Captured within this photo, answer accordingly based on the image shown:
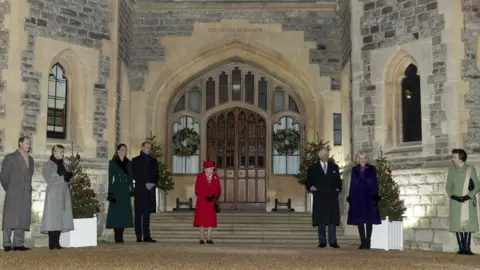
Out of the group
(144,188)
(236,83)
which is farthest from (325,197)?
(236,83)

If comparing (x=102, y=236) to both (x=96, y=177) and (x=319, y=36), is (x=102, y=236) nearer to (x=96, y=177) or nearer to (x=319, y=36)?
(x=96, y=177)

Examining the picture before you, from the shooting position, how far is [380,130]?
43.6 ft

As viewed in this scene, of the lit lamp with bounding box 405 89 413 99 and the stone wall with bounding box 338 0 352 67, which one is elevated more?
the stone wall with bounding box 338 0 352 67

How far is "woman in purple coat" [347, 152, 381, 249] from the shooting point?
35.6 ft

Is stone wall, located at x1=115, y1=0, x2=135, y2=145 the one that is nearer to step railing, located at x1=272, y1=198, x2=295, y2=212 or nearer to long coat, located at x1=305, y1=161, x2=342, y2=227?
step railing, located at x1=272, y1=198, x2=295, y2=212

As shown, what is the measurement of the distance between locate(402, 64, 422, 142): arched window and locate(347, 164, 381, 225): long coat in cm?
251

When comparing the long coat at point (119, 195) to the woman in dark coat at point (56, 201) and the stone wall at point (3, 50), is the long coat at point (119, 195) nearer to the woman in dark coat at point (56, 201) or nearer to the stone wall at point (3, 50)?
the woman in dark coat at point (56, 201)

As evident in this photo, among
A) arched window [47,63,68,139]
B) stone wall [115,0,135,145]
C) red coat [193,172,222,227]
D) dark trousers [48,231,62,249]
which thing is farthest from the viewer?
stone wall [115,0,135,145]

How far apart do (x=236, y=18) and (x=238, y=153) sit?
329 centimetres

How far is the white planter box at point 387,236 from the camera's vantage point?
11.4m

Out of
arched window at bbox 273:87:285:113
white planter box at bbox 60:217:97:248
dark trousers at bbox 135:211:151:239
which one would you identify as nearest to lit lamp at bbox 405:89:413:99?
arched window at bbox 273:87:285:113

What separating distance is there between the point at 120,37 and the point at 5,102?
3293 millimetres

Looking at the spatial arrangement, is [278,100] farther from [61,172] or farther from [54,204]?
[54,204]

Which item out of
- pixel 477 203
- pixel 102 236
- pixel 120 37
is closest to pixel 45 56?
pixel 120 37
